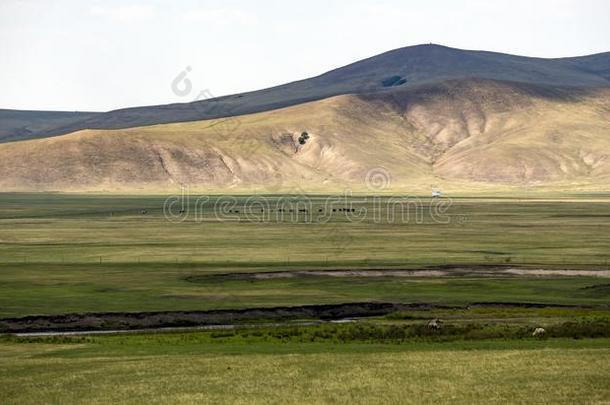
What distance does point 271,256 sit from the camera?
292 feet

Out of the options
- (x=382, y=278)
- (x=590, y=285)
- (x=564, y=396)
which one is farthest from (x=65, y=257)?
(x=564, y=396)

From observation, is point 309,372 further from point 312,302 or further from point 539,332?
point 312,302

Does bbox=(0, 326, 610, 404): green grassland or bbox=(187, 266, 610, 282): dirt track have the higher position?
bbox=(0, 326, 610, 404): green grassland

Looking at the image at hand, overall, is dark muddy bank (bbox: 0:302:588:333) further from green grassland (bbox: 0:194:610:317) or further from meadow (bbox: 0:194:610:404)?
green grassland (bbox: 0:194:610:317)

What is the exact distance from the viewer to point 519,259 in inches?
3388

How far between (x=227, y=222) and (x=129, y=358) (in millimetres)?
102425

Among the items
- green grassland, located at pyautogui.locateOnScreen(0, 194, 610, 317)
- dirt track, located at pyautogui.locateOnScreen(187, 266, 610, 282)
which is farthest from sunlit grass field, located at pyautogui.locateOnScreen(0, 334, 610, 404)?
dirt track, located at pyautogui.locateOnScreen(187, 266, 610, 282)

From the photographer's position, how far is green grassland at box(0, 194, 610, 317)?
62.5 metres

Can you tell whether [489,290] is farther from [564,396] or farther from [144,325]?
[564,396]
